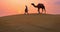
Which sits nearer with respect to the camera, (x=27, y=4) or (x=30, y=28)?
(x=30, y=28)

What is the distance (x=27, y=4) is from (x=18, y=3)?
0.13 m

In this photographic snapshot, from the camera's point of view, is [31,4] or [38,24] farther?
[31,4]

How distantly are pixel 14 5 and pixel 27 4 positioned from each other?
18 centimetres

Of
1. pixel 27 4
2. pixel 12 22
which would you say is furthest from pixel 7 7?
pixel 12 22

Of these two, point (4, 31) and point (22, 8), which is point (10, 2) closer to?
point (22, 8)

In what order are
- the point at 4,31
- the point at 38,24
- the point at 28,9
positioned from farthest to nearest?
the point at 28,9
the point at 38,24
the point at 4,31

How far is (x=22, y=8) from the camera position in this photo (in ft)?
7.71

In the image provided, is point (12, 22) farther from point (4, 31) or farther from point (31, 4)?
point (31, 4)

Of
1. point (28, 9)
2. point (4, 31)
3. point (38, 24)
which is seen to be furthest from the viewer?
point (28, 9)

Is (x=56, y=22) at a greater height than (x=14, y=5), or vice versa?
(x=14, y=5)

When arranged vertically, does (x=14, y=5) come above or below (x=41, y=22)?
above

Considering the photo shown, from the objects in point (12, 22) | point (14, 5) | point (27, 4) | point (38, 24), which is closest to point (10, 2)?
point (14, 5)

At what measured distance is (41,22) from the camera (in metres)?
1.72

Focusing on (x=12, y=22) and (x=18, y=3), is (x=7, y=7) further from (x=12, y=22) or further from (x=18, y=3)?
(x=12, y=22)
